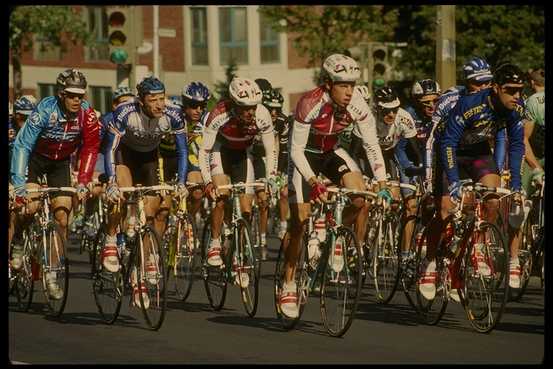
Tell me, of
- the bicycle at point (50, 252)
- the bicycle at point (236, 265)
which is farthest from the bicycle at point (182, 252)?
the bicycle at point (50, 252)

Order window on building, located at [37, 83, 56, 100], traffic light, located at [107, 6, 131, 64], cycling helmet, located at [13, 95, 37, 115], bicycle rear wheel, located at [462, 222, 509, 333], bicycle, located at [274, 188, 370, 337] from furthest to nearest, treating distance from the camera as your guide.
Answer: window on building, located at [37, 83, 56, 100]
traffic light, located at [107, 6, 131, 64]
cycling helmet, located at [13, 95, 37, 115]
bicycle, located at [274, 188, 370, 337]
bicycle rear wheel, located at [462, 222, 509, 333]

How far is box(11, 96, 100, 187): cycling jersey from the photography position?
13938 mm

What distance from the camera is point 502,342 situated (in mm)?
11859

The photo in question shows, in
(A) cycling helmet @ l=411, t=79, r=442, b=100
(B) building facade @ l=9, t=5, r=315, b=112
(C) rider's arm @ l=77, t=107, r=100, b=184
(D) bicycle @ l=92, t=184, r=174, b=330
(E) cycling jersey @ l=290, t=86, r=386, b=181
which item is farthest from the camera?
(B) building facade @ l=9, t=5, r=315, b=112

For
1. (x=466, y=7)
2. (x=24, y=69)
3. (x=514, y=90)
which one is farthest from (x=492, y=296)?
(x=24, y=69)

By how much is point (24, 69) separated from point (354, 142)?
50981 millimetres

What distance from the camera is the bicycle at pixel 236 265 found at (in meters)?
13.8

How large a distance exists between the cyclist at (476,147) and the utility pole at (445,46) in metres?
7.75

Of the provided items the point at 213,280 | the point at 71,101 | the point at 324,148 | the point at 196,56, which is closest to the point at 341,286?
the point at 324,148

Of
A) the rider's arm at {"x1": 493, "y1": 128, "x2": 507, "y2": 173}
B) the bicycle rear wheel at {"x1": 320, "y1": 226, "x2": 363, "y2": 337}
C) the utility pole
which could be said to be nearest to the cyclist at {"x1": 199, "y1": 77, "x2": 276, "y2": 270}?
the rider's arm at {"x1": 493, "y1": 128, "x2": 507, "y2": 173}

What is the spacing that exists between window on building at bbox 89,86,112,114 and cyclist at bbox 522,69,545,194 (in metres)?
49.5

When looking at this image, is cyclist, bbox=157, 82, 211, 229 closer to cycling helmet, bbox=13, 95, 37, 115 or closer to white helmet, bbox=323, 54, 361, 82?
cycling helmet, bbox=13, 95, 37, 115

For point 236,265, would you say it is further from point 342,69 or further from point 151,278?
point 342,69

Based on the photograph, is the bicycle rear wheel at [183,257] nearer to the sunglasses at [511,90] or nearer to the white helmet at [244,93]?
the white helmet at [244,93]
